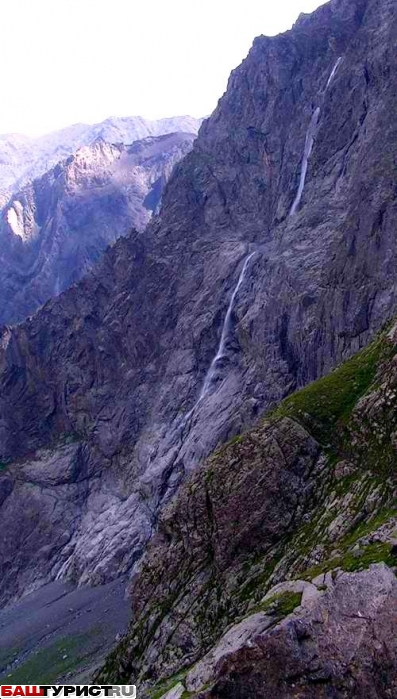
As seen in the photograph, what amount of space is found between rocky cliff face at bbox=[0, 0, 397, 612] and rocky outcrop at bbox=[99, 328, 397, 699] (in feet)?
166

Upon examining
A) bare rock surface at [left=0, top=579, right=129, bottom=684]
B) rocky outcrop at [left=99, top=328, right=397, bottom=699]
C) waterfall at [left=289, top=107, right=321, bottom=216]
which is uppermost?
waterfall at [left=289, top=107, right=321, bottom=216]

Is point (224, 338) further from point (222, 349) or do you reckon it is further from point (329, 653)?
point (329, 653)

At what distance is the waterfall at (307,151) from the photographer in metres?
116

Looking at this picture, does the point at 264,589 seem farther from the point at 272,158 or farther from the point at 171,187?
the point at 171,187

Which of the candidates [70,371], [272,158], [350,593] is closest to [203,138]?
[272,158]

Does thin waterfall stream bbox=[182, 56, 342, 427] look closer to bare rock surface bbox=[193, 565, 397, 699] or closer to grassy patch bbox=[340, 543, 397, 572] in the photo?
grassy patch bbox=[340, 543, 397, 572]

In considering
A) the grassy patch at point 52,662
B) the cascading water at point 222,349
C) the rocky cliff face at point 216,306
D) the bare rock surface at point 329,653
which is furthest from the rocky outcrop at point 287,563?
the cascading water at point 222,349

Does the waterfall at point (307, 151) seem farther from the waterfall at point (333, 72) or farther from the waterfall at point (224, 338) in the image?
the waterfall at point (224, 338)

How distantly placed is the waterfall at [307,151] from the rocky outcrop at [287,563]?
84968mm

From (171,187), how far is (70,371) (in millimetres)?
49284

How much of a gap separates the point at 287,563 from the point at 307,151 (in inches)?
4238

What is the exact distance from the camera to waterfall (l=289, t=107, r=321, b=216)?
11600 cm

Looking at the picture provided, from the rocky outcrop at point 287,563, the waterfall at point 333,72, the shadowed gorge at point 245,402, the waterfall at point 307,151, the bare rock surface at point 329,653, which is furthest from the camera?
the waterfall at point 333,72

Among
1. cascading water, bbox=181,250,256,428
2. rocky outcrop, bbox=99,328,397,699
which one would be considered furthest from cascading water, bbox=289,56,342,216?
rocky outcrop, bbox=99,328,397,699
